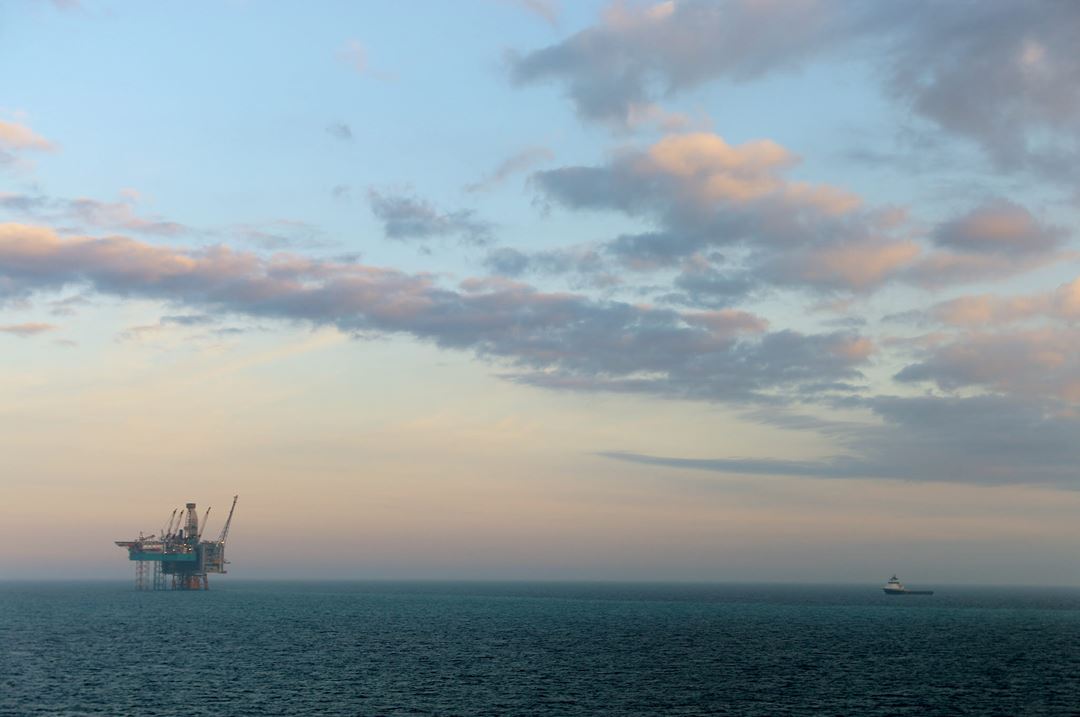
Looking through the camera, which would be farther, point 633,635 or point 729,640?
point 633,635

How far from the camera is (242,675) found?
110000mm

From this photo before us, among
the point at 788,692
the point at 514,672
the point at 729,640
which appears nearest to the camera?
the point at 788,692

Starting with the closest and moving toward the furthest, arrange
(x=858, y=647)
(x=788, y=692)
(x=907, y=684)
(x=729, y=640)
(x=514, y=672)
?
(x=788, y=692) → (x=907, y=684) → (x=514, y=672) → (x=858, y=647) → (x=729, y=640)

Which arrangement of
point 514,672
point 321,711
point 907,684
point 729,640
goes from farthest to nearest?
point 729,640, point 514,672, point 907,684, point 321,711

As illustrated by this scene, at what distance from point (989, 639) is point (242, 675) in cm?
12952

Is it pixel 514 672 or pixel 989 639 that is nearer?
pixel 514 672

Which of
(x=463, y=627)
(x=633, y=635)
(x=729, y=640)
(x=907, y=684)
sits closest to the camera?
(x=907, y=684)

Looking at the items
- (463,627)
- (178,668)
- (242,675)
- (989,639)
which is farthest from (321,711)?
(989,639)

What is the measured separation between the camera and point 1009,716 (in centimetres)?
8775

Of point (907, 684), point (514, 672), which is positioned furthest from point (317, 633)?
point (907, 684)

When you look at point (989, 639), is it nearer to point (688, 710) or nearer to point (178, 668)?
point (688, 710)

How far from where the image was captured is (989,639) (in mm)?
173750

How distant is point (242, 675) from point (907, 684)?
2880 inches

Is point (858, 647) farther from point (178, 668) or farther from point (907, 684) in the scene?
point (178, 668)
